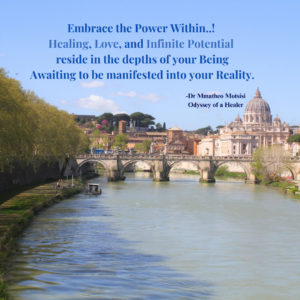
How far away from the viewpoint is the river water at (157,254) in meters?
14.1

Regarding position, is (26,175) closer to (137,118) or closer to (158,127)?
(137,118)

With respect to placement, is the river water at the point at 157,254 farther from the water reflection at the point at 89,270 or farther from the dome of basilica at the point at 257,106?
the dome of basilica at the point at 257,106

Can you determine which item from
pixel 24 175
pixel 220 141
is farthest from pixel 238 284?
pixel 220 141

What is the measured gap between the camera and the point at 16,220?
20.2 m

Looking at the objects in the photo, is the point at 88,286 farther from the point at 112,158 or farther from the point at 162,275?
the point at 112,158

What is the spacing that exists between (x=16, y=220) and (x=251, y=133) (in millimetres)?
94695

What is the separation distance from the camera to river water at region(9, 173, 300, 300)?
14.1 metres

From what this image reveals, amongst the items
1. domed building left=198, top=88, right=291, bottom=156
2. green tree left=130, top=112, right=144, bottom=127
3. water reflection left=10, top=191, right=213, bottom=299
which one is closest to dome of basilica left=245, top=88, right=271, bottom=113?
domed building left=198, top=88, right=291, bottom=156

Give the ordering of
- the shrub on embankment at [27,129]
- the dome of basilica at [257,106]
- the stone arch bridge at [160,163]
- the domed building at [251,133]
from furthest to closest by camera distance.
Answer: the dome of basilica at [257,106], the domed building at [251,133], the stone arch bridge at [160,163], the shrub on embankment at [27,129]

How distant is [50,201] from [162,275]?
15.3m

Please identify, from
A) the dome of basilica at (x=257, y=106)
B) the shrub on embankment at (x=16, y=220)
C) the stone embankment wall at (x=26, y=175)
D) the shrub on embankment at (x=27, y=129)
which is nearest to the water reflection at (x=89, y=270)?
the shrub on embankment at (x=16, y=220)

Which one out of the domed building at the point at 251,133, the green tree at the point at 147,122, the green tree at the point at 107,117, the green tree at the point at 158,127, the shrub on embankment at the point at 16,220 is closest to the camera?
the shrub on embankment at the point at 16,220

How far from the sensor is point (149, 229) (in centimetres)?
2353

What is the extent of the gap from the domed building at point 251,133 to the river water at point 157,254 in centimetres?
6403
